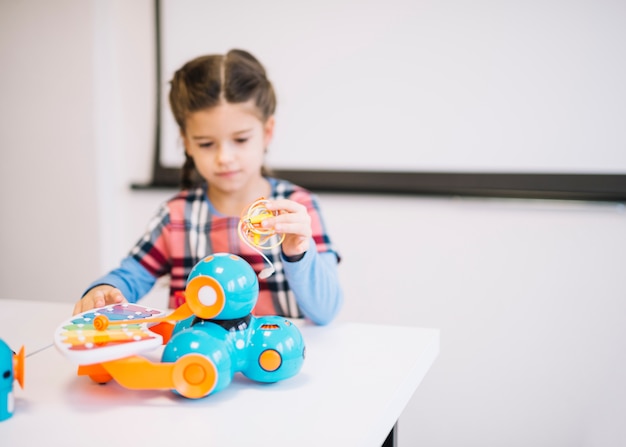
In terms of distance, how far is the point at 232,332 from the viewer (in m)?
0.72

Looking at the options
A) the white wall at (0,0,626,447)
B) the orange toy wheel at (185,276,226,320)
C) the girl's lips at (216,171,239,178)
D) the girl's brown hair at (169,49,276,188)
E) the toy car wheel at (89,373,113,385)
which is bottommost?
the white wall at (0,0,626,447)

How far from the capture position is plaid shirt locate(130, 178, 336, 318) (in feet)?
4.02

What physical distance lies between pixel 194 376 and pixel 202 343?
35 mm

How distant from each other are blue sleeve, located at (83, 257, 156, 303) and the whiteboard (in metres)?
0.80

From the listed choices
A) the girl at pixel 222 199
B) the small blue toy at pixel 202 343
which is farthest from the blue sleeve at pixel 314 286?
the small blue toy at pixel 202 343

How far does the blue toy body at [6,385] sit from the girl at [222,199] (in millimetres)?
323

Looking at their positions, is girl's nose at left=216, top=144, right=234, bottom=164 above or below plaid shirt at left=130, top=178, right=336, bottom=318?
above

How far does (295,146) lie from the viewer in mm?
1888

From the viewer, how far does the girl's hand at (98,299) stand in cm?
92

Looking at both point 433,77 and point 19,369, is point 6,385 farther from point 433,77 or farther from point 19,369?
point 433,77

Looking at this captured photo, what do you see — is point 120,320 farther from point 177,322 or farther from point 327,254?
point 327,254

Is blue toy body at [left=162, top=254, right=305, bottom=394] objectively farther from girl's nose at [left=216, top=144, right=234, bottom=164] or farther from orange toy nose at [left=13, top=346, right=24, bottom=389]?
girl's nose at [left=216, top=144, right=234, bottom=164]

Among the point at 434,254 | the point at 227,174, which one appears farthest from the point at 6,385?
the point at 434,254

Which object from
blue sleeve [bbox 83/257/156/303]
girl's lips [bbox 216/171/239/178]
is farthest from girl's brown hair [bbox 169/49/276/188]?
blue sleeve [bbox 83/257/156/303]
